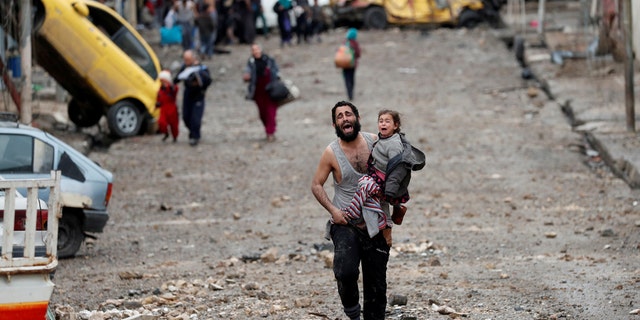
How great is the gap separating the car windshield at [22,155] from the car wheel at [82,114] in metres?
9.93

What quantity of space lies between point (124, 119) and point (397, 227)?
8.57m

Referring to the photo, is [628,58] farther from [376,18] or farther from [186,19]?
[376,18]

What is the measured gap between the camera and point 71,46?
20.6 metres

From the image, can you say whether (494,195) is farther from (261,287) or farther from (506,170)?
(261,287)

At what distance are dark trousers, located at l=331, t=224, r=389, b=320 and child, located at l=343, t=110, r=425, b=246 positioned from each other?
11cm

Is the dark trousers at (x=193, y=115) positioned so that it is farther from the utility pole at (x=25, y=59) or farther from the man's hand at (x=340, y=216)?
the man's hand at (x=340, y=216)

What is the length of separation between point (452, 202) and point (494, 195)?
25.9 inches

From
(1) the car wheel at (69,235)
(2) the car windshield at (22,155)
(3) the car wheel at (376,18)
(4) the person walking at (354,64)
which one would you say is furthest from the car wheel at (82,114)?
(3) the car wheel at (376,18)

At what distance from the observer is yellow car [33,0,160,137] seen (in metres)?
20.4

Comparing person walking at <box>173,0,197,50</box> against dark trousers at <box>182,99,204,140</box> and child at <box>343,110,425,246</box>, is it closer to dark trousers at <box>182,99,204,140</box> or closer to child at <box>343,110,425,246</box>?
dark trousers at <box>182,99,204,140</box>

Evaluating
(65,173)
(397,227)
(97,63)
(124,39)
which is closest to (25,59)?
(97,63)

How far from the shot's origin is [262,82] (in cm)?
2044

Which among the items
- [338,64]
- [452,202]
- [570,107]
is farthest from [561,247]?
[338,64]

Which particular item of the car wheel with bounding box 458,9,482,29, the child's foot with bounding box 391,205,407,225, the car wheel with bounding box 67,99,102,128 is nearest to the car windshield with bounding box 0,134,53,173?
the child's foot with bounding box 391,205,407,225
